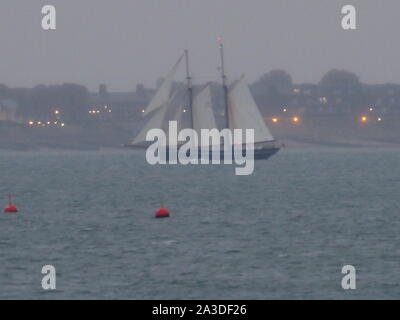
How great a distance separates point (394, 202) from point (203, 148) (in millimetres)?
83110

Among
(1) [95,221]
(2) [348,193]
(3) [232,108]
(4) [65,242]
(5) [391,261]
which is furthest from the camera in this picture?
(3) [232,108]

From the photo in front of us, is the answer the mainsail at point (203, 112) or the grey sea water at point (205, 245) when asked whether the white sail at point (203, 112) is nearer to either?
the mainsail at point (203, 112)

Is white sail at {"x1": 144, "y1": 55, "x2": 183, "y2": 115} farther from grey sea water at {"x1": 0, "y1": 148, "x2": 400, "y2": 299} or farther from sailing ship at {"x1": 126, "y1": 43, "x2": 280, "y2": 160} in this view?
grey sea water at {"x1": 0, "y1": 148, "x2": 400, "y2": 299}

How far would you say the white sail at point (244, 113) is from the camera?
135875 millimetres

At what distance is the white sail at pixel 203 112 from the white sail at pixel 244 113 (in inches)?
103

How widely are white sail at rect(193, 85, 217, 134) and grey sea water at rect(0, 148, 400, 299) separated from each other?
65794mm

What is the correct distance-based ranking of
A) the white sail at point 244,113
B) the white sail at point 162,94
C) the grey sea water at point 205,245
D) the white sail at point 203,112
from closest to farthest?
the grey sea water at point 205,245
the white sail at point 162,94
the white sail at point 244,113
the white sail at point 203,112

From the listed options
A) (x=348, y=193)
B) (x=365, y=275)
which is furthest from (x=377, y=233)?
(x=348, y=193)

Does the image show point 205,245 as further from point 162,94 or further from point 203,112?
point 203,112

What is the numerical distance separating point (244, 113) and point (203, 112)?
7.50 meters

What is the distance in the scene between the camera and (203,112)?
474 ft

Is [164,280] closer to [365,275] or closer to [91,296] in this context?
[91,296]

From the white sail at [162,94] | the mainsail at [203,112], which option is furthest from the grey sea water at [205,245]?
the mainsail at [203,112]

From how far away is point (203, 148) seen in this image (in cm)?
15062
